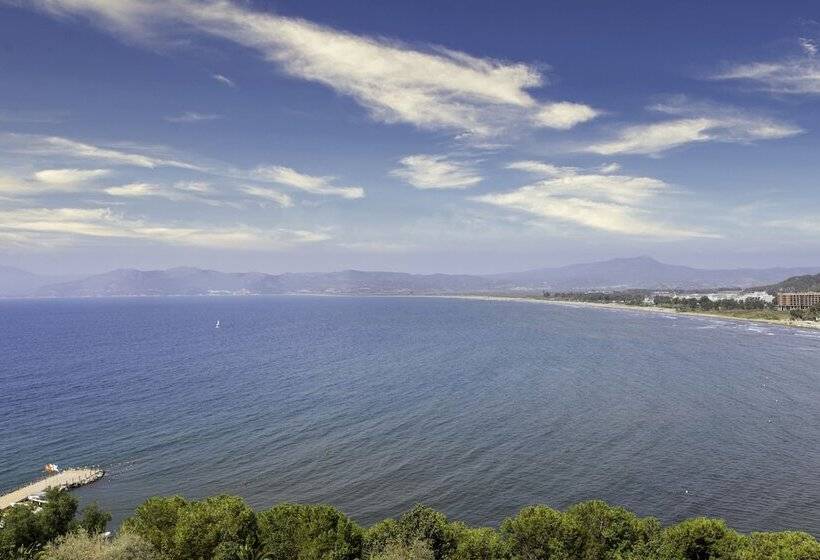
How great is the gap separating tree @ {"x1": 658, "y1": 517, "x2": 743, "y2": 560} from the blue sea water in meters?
11.5

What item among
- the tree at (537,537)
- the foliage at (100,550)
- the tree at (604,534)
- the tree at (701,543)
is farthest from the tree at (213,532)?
the tree at (701,543)

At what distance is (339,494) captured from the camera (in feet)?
137

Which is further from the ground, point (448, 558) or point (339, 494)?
point (448, 558)

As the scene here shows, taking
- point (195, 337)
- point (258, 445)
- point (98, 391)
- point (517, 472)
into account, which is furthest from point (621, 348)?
point (195, 337)

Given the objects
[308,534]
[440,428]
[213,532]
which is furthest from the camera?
[440,428]

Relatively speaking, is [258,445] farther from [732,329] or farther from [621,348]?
[732,329]

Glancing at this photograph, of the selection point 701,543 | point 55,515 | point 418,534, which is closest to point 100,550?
point 55,515

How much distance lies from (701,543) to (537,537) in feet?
26.2

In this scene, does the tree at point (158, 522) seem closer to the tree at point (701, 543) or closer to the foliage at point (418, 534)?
the foliage at point (418, 534)

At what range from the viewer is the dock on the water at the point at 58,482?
40.7 meters

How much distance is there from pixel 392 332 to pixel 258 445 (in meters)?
110

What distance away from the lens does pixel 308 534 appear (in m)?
27.2

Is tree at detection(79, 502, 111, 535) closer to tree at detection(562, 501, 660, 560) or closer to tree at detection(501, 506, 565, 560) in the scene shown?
tree at detection(501, 506, 565, 560)

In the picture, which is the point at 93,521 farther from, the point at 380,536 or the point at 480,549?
the point at 480,549
